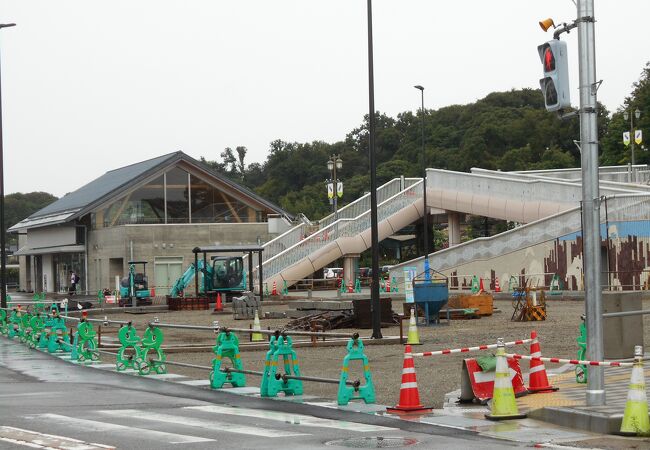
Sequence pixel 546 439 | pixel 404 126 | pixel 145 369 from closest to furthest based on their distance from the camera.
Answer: pixel 546 439 < pixel 145 369 < pixel 404 126

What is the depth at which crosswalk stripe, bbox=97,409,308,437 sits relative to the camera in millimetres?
12156

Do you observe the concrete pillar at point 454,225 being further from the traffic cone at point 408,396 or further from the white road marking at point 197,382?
the traffic cone at point 408,396

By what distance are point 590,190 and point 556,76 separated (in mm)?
1487

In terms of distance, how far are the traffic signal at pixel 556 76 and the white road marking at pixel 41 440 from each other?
6.41m

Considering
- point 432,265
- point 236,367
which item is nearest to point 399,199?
Result: point 432,265

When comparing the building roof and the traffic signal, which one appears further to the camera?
the building roof

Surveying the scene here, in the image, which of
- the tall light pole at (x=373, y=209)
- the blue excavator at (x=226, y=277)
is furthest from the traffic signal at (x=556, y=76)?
the blue excavator at (x=226, y=277)

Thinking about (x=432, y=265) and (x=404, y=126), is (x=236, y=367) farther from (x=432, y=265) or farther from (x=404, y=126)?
(x=404, y=126)

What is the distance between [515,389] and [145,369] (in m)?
8.40

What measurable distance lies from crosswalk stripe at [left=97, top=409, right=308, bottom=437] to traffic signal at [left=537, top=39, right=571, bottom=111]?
4.88 metres

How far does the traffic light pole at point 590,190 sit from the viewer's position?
12719 mm

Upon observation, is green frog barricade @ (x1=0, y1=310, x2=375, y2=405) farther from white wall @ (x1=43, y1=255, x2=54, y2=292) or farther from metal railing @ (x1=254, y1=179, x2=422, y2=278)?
white wall @ (x1=43, y1=255, x2=54, y2=292)

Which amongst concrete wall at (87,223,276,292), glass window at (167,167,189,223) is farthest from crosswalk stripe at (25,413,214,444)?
glass window at (167,167,189,223)

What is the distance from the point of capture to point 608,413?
12086mm
